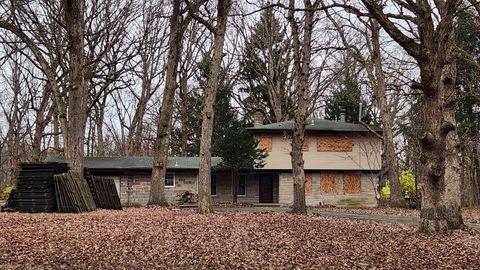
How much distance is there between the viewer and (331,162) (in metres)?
32.0

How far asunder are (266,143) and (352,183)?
620cm

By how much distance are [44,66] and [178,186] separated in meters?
12.7

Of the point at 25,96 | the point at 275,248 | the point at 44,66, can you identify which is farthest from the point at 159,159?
the point at 25,96

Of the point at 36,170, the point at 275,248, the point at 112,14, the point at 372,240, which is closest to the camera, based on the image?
the point at 275,248

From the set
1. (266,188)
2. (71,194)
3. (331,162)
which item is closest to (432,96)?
(71,194)

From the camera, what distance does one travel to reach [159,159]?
22.9m

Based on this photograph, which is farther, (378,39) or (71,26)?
(378,39)

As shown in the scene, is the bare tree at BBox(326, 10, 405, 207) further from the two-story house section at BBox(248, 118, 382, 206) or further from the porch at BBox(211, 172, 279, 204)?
the porch at BBox(211, 172, 279, 204)

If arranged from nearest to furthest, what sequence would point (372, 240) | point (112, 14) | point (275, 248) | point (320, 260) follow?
point (320, 260) → point (275, 248) → point (372, 240) → point (112, 14)

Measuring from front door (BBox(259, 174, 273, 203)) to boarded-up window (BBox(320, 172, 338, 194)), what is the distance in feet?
12.2

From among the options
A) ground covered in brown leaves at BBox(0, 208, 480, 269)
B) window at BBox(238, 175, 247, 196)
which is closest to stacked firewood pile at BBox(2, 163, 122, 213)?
ground covered in brown leaves at BBox(0, 208, 480, 269)

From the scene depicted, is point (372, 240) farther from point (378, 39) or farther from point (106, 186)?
point (378, 39)

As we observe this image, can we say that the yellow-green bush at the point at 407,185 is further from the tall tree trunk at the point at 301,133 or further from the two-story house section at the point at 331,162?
the tall tree trunk at the point at 301,133

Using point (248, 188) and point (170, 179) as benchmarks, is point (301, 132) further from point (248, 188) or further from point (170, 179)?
point (170, 179)
